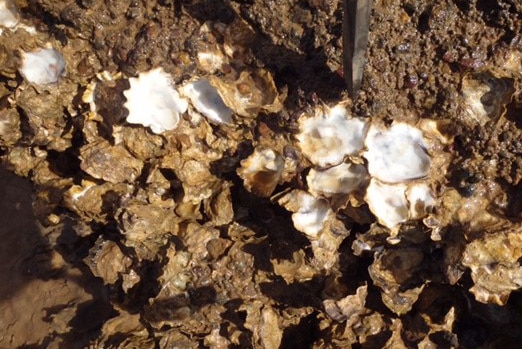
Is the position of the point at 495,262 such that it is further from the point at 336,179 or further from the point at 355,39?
the point at 355,39

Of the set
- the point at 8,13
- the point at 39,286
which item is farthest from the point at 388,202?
the point at 39,286

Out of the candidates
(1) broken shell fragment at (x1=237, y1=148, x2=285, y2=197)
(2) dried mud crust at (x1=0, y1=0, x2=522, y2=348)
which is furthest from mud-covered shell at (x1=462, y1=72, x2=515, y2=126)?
(1) broken shell fragment at (x1=237, y1=148, x2=285, y2=197)

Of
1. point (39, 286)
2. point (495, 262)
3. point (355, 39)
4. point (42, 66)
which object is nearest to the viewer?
point (355, 39)

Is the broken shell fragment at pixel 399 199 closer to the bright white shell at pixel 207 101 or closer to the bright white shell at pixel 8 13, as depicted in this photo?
the bright white shell at pixel 207 101

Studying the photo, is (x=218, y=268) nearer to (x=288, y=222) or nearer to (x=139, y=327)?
(x=288, y=222)

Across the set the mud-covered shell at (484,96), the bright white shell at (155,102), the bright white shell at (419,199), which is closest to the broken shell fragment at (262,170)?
the bright white shell at (155,102)

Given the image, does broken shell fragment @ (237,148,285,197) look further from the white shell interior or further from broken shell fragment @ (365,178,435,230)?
broken shell fragment @ (365,178,435,230)

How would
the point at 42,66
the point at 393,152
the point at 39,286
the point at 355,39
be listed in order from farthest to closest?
the point at 39,286, the point at 42,66, the point at 393,152, the point at 355,39
